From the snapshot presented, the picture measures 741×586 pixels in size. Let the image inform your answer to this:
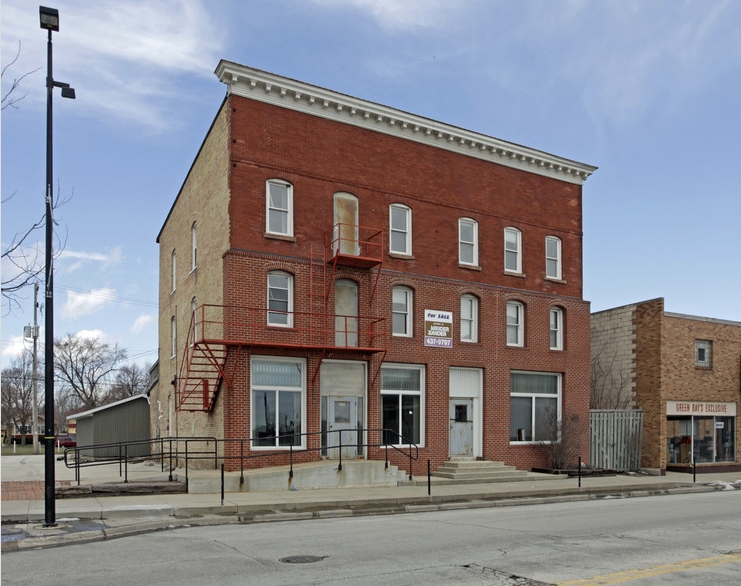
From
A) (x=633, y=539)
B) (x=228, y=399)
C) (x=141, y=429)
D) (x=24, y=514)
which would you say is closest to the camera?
(x=633, y=539)

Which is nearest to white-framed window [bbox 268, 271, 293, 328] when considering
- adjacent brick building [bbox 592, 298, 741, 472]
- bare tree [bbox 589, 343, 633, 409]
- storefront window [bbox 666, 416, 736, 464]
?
adjacent brick building [bbox 592, 298, 741, 472]

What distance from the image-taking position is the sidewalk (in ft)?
44.7

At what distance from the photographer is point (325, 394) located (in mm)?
23141

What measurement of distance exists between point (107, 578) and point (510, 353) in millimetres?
19625

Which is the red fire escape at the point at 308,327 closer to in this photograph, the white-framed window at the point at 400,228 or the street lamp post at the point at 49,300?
the white-framed window at the point at 400,228

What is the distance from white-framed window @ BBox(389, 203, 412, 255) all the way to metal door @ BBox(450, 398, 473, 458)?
5.40 metres

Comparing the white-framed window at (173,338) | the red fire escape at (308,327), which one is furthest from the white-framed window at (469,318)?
the white-framed window at (173,338)

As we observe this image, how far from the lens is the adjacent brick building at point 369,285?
22.2 metres

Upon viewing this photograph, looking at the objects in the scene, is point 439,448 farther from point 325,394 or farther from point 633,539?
point 633,539

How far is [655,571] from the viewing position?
9508mm

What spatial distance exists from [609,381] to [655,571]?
2322cm

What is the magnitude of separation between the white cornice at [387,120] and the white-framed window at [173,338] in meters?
11.2

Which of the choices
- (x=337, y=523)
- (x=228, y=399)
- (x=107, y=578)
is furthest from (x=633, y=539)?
(x=228, y=399)

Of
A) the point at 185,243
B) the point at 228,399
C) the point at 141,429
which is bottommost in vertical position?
the point at 141,429
